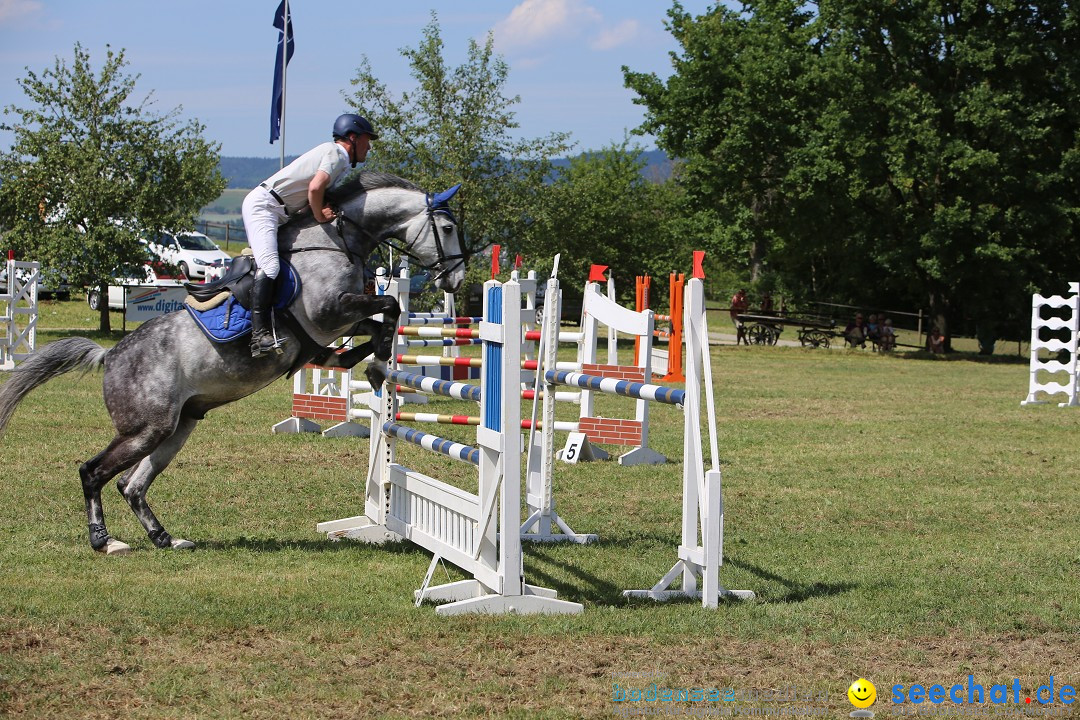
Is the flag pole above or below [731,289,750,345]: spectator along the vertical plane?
above

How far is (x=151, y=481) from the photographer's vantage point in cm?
671

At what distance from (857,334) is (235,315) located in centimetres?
2731

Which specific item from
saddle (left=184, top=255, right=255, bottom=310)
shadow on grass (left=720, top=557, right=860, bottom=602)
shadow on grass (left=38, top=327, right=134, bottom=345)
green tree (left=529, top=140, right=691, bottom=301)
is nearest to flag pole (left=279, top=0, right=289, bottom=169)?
shadow on grass (left=38, top=327, right=134, bottom=345)

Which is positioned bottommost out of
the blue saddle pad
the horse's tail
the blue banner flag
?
the horse's tail

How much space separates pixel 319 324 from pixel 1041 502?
5.66 meters

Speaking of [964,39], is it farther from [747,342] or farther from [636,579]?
[636,579]

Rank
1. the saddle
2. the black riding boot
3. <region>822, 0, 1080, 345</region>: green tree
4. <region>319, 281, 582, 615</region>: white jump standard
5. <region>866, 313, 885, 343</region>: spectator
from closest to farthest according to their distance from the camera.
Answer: <region>319, 281, 582, 615</region>: white jump standard → the black riding boot → the saddle → <region>822, 0, 1080, 345</region>: green tree → <region>866, 313, 885, 343</region>: spectator

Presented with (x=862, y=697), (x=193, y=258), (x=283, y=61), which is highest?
(x=283, y=61)

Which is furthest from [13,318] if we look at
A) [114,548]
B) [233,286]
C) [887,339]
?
[887,339]

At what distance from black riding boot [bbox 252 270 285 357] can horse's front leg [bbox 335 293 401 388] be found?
1.29 ft

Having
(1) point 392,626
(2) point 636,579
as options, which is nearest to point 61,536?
(1) point 392,626

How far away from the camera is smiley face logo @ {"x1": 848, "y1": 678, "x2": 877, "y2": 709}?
4047 millimetres

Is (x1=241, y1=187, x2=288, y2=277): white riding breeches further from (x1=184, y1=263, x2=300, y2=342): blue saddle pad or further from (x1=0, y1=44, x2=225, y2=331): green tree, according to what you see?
(x1=0, y1=44, x2=225, y2=331): green tree

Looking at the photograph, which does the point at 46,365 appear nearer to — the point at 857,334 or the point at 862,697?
the point at 862,697
